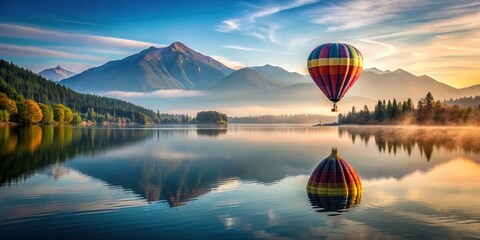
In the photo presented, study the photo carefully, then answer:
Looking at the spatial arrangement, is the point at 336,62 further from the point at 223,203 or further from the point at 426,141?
the point at 223,203

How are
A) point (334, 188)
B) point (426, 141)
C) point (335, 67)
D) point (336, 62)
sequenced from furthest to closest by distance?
point (426, 141) → point (335, 67) → point (336, 62) → point (334, 188)

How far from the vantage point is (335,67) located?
157 feet

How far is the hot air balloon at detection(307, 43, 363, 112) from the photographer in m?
47.8

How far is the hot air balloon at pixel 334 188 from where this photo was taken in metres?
17.5

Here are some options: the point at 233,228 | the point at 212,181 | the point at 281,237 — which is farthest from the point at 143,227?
the point at 212,181

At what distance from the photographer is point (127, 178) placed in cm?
2556

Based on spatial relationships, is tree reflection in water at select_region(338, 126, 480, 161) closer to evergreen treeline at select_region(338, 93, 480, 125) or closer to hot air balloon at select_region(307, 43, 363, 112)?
hot air balloon at select_region(307, 43, 363, 112)

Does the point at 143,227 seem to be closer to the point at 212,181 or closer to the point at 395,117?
the point at 212,181

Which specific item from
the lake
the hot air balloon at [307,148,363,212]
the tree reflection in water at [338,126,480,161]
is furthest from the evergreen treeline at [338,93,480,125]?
the hot air balloon at [307,148,363,212]

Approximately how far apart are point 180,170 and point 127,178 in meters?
5.19

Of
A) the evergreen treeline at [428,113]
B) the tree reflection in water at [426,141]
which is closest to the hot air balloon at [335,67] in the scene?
the tree reflection in water at [426,141]

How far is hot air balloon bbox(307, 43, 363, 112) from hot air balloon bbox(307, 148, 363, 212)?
63.8 feet

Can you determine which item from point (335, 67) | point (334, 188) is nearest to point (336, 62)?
point (335, 67)

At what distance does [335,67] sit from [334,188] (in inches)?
1143
